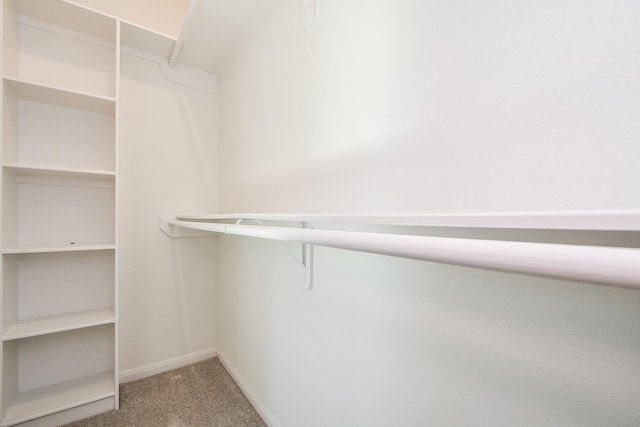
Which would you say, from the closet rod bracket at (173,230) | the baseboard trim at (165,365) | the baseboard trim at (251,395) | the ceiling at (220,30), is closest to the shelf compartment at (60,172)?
the closet rod bracket at (173,230)

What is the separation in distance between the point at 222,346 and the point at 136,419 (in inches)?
22.6

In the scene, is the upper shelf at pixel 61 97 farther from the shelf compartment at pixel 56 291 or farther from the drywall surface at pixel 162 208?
the shelf compartment at pixel 56 291

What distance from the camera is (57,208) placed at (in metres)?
1.40

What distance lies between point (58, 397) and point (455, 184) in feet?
6.92

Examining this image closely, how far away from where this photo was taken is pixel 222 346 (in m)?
1.79

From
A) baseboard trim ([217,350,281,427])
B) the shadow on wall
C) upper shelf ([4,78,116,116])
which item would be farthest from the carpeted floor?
upper shelf ([4,78,116,116])

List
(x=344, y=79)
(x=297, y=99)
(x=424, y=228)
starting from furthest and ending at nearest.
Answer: (x=297, y=99), (x=344, y=79), (x=424, y=228)

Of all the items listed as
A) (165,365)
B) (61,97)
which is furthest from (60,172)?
(165,365)

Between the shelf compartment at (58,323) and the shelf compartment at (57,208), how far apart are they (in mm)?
402

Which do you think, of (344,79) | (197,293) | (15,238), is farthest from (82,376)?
(344,79)

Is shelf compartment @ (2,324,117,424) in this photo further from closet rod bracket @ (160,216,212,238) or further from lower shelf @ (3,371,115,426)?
closet rod bracket @ (160,216,212,238)

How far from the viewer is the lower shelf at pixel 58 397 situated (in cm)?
117

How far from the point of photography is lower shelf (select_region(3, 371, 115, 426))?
1.17 metres

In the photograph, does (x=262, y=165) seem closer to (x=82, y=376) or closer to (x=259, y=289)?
(x=259, y=289)
